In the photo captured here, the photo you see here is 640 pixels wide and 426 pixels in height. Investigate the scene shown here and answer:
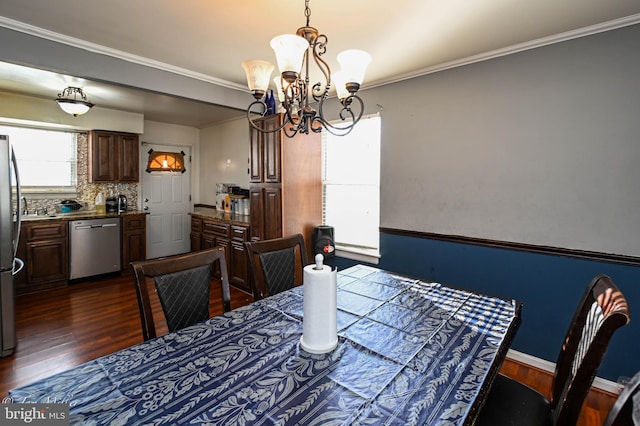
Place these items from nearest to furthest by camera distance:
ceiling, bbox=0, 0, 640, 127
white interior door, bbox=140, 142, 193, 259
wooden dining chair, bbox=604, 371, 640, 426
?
wooden dining chair, bbox=604, 371, 640, 426 < ceiling, bbox=0, 0, 640, 127 < white interior door, bbox=140, 142, 193, 259

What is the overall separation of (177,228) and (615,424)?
20.5ft

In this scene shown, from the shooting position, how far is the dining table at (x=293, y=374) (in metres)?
0.89

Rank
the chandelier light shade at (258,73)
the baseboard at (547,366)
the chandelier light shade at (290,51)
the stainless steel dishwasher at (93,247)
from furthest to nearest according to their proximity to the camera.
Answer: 1. the stainless steel dishwasher at (93,247)
2. the baseboard at (547,366)
3. the chandelier light shade at (258,73)
4. the chandelier light shade at (290,51)

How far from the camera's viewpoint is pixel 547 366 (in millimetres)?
2469

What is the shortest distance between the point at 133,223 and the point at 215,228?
1.41 metres

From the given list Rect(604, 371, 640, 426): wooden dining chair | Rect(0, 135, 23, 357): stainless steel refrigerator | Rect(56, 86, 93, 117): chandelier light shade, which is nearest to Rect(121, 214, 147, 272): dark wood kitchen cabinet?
Rect(56, 86, 93, 117): chandelier light shade

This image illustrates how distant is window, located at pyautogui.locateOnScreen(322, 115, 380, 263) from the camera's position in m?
3.54

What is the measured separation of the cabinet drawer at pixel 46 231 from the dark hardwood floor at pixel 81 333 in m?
0.71

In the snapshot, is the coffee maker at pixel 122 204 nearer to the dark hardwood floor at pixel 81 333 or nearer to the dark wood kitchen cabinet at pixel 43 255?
the dark wood kitchen cabinet at pixel 43 255

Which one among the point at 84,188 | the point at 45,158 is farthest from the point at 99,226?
the point at 45,158

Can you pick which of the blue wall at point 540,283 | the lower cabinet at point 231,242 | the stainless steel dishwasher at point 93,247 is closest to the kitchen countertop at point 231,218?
the lower cabinet at point 231,242

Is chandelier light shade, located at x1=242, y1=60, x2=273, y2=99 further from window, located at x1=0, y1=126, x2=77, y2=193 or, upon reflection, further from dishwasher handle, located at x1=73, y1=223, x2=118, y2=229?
window, located at x1=0, y1=126, x2=77, y2=193

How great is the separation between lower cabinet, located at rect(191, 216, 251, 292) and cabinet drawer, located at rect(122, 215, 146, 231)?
910 mm

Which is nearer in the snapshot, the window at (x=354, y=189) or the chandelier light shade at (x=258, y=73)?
the chandelier light shade at (x=258, y=73)
